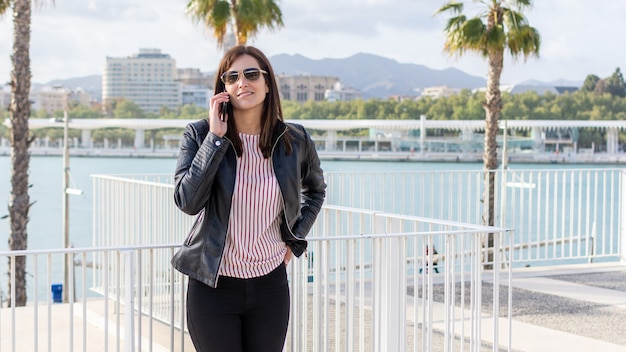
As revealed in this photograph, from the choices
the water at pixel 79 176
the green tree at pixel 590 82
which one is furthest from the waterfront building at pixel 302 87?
the green tree at pixel 590 82

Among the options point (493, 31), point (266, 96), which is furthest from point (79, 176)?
point (266, 96)

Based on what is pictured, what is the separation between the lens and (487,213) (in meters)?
11.4

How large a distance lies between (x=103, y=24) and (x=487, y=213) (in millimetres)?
179188

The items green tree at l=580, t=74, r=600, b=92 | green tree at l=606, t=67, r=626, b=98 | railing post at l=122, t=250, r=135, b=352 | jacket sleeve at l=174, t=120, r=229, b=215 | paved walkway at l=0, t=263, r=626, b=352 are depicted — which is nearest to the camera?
jacket sleeve at l=174, t=120, r=229, b=215

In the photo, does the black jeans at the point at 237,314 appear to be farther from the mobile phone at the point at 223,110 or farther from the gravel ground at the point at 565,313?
the gravel ground at the point at 565,313

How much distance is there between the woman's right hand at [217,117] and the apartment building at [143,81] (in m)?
165

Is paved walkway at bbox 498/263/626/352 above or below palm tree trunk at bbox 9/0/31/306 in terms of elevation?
below

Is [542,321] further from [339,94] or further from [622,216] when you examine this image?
[339,94]

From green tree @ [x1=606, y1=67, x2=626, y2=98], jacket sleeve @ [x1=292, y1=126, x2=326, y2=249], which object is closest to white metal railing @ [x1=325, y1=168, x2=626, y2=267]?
jacket sleeve @ [x1=292, y1=126, x2=326, y2=249]

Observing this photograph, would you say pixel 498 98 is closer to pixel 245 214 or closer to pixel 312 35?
pixel 245 214

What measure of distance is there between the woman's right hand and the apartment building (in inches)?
6496

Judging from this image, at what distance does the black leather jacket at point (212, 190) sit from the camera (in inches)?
119

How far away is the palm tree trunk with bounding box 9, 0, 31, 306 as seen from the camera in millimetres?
14227

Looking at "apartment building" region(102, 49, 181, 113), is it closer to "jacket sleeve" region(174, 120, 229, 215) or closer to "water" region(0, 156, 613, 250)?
"water" region(0, 156, 613, 250)
